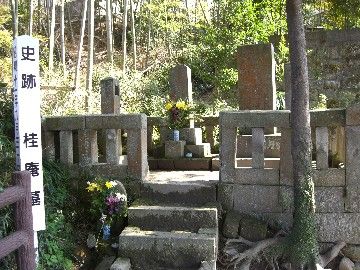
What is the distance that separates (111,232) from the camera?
515 cm

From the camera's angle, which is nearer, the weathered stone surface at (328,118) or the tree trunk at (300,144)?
the tree trunk at (300,144)

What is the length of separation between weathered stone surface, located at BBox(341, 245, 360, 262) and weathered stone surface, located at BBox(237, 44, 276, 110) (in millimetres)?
2924

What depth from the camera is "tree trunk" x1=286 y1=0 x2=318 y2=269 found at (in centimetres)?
487

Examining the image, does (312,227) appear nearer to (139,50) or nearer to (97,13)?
(139,50)

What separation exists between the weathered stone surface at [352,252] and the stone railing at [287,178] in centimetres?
7

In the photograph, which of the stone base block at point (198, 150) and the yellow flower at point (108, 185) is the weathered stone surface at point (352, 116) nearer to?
the stone base block at point (198, 150)

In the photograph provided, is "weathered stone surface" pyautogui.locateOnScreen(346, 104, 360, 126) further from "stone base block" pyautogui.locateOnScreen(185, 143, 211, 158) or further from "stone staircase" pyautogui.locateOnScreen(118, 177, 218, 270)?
"stone base block" pyautogui.locateOnScreen(185, 143, 211, 158)

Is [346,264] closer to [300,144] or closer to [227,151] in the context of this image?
[300,144]

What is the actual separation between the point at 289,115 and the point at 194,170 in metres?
2.33

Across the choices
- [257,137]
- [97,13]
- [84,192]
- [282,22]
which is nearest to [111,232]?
[84,192]

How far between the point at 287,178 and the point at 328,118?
0.91 m

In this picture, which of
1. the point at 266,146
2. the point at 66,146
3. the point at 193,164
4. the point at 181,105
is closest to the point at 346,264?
the point at 266,146

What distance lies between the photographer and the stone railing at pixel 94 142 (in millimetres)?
5621

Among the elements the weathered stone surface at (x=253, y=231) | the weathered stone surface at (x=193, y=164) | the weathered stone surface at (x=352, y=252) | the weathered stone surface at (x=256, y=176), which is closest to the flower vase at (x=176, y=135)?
the weathered stone surface at (x=193, y=164)
